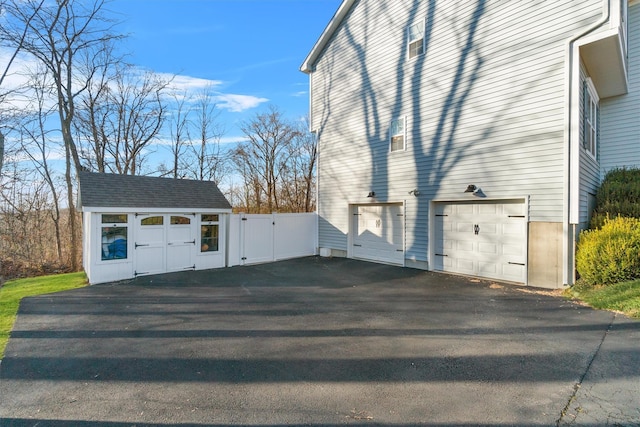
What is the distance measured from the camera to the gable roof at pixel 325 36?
11328mm

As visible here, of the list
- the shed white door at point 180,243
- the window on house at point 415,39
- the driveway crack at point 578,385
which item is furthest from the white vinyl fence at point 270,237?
the driveway crack at point 578,385

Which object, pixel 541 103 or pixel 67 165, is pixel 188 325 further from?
pixel 67 165

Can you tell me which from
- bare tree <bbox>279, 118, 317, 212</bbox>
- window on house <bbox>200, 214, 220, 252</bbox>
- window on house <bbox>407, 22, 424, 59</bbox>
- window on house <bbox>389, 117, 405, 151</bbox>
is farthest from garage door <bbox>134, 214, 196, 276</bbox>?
bare tree <bbox>279, 118, 317, 212</bbox>

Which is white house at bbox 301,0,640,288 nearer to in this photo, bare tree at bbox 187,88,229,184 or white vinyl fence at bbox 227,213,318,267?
white vinyl fence at bbox 227,213,318,267

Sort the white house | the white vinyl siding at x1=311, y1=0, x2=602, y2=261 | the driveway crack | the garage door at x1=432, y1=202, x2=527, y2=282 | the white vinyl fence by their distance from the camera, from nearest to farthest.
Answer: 1. the driveway crack
2. the white house
3. the white vinyl siding at x1=311, y1=0, x2=602, y2=261
4. the garage door at x1=432, y1=202, x2=527, y2=282
5. the white vinyl fence

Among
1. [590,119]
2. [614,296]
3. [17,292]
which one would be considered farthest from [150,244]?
[590,119]

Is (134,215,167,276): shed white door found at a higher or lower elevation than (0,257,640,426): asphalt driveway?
higher

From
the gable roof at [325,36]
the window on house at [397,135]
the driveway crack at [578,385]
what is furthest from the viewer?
the gable roof at [325,36]

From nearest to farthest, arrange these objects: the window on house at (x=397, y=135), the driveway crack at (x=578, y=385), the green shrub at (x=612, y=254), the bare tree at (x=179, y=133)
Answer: the driveway crack at (x=578, y=385) → the green shrub at (x=612, y=254) → the window on house at (x=397, y=135) → the bare tree at (x=179, y=133)

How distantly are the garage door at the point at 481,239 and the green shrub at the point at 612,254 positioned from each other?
45.7 inches

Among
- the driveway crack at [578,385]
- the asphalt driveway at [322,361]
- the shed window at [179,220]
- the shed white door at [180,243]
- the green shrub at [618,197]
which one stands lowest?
the asphalt driveway at [322,361]

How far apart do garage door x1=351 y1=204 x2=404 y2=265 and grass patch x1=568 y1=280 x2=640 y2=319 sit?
4474 millimetres

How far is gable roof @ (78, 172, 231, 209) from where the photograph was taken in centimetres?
817

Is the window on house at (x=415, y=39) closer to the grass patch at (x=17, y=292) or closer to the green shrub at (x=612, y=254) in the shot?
the green shrub at (x=612, y=254)
